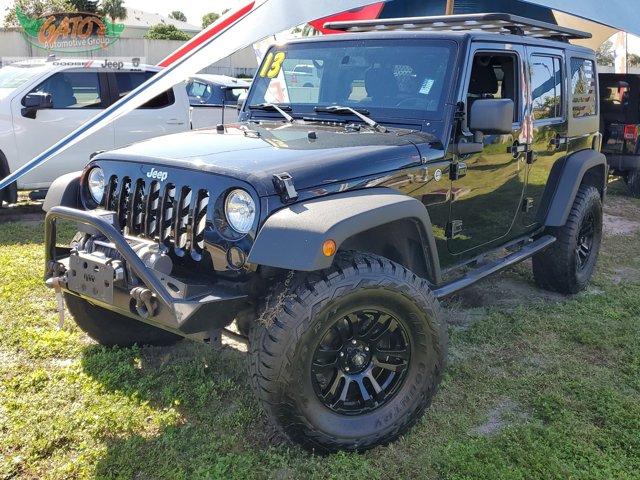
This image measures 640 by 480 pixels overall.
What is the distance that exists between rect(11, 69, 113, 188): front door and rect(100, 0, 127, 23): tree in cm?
6019

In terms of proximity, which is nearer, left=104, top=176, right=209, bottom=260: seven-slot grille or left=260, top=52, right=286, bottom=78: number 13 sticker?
left=104, top=176, right=209, bottom=260: seven-slot grille

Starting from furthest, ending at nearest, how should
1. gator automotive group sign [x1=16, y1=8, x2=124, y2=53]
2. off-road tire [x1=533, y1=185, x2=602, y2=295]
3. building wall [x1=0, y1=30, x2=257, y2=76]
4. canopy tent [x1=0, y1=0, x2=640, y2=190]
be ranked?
1. gator automotive group sign [x1=16, y1=8, x2=124, y2=53]
2. building wall [x1=0, y1=30, x2=257, y2=76]
3. off-road tire [x1=533, y1=185, x2=602, y2=295]
4. canopy tent [x1=0, y1=0, x2=640, y2=190]

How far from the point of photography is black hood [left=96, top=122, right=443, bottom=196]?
9.53ft

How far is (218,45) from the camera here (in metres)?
4.18

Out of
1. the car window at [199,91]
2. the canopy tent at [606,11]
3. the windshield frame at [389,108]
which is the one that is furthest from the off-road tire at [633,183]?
the windshield frame at [389,108]

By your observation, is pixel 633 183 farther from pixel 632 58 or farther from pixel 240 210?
pixel 240 210

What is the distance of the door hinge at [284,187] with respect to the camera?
2.77m

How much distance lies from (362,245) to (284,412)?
39.4 inches

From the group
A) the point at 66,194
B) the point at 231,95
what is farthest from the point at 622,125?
the point at 66,194

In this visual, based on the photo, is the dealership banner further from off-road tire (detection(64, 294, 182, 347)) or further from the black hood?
off-road tire (detection(64, 294, 182, 347))

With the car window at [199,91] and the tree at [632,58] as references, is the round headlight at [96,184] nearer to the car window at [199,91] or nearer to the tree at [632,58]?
the car window at [199,91]

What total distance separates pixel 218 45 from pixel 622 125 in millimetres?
7501

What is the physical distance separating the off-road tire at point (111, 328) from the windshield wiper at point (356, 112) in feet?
5.68

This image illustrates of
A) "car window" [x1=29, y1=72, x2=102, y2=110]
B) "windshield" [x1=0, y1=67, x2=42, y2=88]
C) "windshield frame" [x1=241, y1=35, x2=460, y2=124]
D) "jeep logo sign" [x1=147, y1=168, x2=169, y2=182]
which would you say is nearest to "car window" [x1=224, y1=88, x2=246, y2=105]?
Result: "car window" [x1=29, y1=72, x2=102, y2=110]
